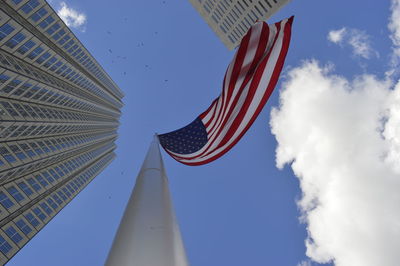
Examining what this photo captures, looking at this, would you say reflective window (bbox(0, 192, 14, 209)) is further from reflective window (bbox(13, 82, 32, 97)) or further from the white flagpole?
the white flagpole

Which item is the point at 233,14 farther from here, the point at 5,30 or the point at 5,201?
the point at 5,201

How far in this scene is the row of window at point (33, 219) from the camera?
190ft

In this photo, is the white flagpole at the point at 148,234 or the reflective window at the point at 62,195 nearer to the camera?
the white flagpole at the point at 148,234

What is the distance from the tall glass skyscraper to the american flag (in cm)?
4352

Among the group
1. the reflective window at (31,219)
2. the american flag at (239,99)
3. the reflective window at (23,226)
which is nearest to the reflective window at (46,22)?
the reflective window at (23,226)

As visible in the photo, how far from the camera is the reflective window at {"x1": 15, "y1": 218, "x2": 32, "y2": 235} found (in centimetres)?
6309

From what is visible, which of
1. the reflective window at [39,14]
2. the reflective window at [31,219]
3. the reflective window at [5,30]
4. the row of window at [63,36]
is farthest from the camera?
the reflective window at [31,219]

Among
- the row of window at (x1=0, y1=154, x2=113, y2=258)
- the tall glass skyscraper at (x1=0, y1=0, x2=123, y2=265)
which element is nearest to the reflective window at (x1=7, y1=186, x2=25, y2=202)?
the tall glass skyscraper at (x1=0, y1=0, x2=123, y2=265)

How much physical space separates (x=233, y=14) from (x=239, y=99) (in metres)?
52.4

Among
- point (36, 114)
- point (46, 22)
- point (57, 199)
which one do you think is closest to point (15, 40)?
point (46, 22)

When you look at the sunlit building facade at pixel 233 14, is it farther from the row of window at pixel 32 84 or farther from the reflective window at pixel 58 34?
the row of window at pixel 32 84

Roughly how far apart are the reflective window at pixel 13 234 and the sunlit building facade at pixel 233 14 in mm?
61462

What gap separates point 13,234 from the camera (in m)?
60.1

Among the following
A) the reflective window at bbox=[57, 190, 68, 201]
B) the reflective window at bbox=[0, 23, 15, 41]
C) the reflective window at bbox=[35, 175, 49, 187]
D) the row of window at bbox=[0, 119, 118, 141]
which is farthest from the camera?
the reflective window at bbox=[57, 190, 68, 201]
